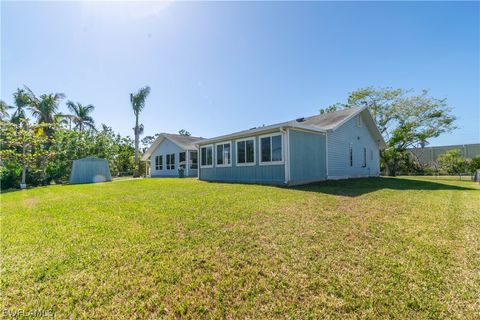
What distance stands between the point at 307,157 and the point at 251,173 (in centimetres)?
294

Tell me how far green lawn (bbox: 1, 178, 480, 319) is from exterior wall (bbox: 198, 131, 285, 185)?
17.5 ft

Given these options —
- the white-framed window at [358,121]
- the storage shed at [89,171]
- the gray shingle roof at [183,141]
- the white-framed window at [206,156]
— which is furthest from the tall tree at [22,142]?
the white-framed window at [358,121]

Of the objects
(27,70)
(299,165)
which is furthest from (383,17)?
(27,70)

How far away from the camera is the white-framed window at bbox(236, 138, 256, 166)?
448 inches

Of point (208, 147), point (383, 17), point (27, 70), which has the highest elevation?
point (383, 17)

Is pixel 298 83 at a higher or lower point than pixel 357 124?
→ higher

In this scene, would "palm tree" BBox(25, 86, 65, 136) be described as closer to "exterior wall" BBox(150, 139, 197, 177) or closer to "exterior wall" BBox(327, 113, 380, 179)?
"exterior wall" BBox(150, 139, 197, 177)

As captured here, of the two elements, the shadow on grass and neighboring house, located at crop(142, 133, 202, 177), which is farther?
neighboring house, located at crop(142, 133, 202, 177)

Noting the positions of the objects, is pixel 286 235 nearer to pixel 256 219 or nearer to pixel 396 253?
pixel 256 219

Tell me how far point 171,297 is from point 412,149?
29.2 metres

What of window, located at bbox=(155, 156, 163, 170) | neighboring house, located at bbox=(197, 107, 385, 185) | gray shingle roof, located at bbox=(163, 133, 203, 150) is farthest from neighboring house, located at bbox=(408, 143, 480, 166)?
window, located at bbox=(155, 156, 163, 170)

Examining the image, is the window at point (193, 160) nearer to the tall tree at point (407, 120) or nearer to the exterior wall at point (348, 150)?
the exterior wall at point (348, 150)

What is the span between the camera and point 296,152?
33.2ft

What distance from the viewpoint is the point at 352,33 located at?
11.4 metres
